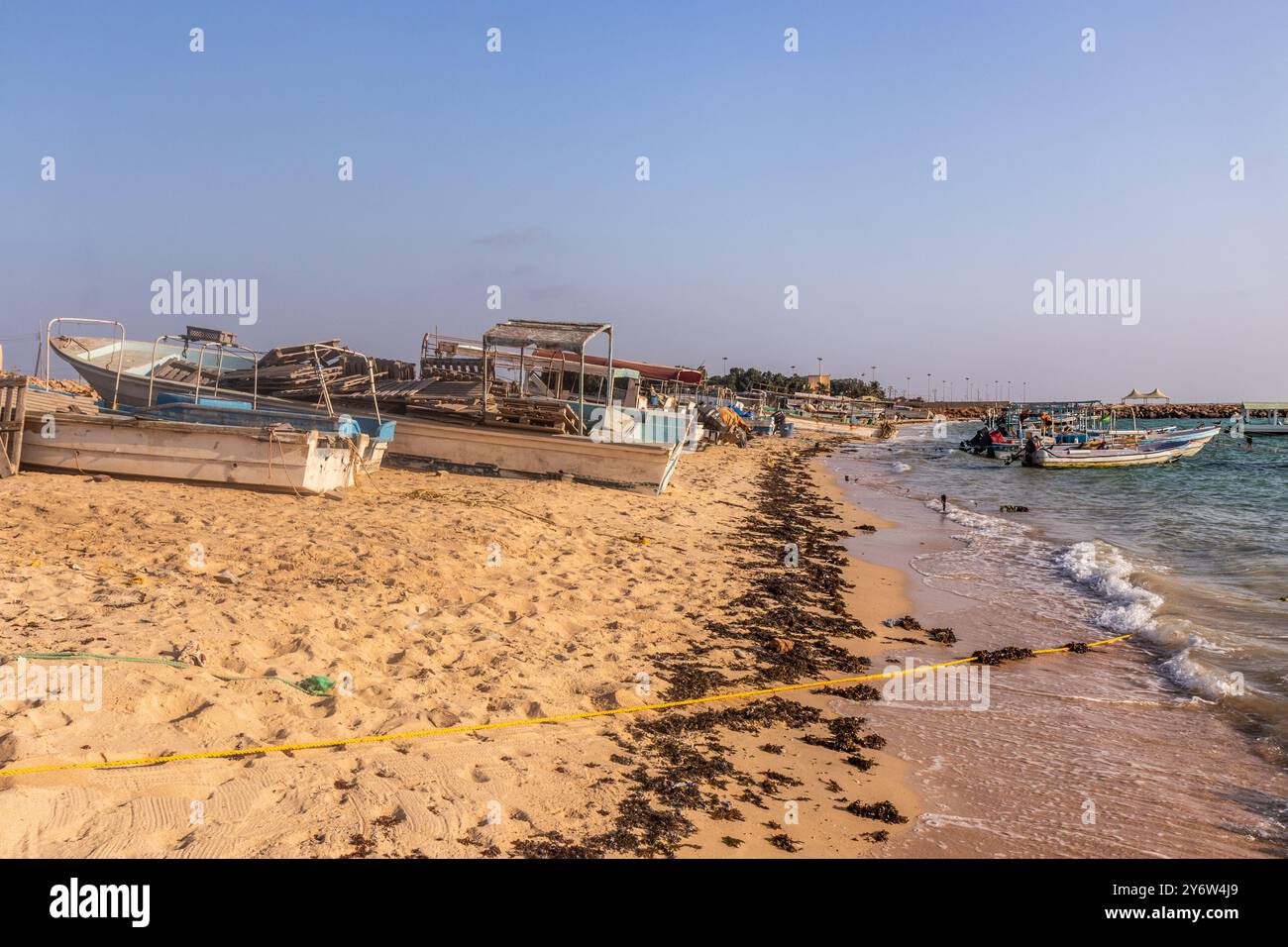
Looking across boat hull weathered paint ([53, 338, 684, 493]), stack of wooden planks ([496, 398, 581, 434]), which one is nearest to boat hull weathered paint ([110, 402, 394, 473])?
boat hull weathered paint ([53, 338, 684, 493])

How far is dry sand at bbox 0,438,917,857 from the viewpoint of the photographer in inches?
159

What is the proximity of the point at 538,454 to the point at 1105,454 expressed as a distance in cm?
2867

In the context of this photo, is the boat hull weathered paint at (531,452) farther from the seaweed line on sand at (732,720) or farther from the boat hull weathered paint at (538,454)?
the seaweed line on sand at (732,720)

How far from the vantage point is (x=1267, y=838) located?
495cm

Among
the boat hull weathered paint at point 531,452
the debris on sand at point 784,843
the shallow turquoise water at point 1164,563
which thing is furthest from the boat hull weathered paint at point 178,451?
the shallow turquoise water at point 1164,563

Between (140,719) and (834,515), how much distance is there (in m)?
17.2

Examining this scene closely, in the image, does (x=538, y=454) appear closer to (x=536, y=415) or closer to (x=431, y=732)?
(x=536, y=415)

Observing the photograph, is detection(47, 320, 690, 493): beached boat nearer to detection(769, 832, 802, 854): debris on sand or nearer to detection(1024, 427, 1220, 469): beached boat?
detection(769, 832, 802, 854): debris on sand

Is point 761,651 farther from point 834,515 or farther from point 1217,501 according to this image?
point 1217,501

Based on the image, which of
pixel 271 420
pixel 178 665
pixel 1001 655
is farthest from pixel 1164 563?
pixel 271 420

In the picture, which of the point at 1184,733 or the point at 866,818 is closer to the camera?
the point at 866,818

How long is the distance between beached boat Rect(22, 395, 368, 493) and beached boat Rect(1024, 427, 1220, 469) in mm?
31013
